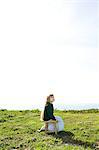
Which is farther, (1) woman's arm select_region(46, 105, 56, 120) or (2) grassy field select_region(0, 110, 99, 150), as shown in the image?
(1) woman's arm select_region(46, 105, 56, 120)

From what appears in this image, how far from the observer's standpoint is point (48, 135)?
21.8m

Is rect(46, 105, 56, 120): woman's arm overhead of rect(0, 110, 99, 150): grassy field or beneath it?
overhead

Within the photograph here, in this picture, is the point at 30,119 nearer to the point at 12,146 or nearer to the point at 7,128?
the point at 7,128

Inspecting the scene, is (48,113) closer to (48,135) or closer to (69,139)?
(48,135)

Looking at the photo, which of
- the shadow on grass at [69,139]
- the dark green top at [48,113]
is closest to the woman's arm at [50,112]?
the dark green top at [48,113]

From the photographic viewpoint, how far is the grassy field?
19297 millimetres

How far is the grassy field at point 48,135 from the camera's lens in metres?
19.3

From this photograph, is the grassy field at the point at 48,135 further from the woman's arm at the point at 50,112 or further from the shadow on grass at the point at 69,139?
the woman's arm at the point at 50,112

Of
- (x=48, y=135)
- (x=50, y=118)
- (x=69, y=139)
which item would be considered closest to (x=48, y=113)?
(x=50, y=118)

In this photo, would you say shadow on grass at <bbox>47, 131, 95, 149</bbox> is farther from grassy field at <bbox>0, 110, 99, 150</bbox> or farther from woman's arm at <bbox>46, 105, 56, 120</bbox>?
woman's arm at <bbox>46, 105, 56, 120</bbox>

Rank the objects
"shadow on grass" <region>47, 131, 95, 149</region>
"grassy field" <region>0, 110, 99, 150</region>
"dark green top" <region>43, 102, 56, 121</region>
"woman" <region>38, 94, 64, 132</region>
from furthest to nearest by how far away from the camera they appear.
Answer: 1. "dark green top" <region>43, 102, 56, 121</region>
2. "woman" <region>38, 94, 64, 132</region>
3. "shadow on grass" <region>47, 131, 95, 149</region>
4. "grassy field" <region>0, 110, 99, 150</region>

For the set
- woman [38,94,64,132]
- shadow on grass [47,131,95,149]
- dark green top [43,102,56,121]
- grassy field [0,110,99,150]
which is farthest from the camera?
dark green top [43,102,56,121]

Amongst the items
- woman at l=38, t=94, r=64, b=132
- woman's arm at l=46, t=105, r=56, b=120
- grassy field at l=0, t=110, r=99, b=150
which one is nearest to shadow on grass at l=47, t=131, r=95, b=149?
grassy field at l=0, t=110, r=99, b=150

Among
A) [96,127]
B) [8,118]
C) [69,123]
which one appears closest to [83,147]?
[96,127]
